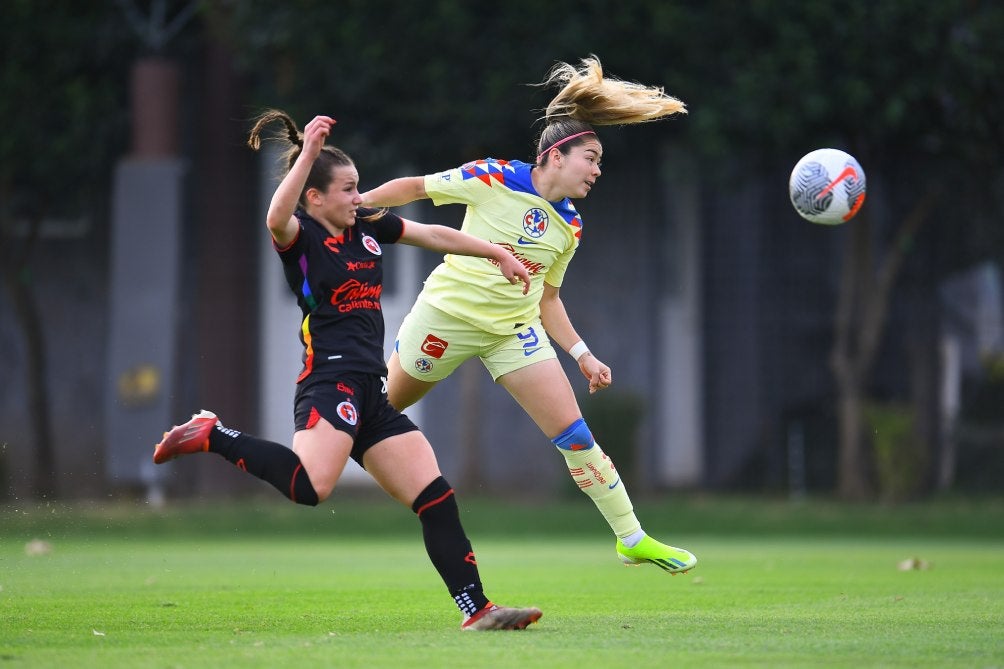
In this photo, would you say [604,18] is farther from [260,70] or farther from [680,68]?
[260,70]

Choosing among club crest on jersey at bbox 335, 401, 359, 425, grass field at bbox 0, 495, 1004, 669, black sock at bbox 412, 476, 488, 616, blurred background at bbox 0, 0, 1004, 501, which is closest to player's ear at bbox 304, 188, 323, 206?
club crest on jersey at bbox 335, 401, 359, 425

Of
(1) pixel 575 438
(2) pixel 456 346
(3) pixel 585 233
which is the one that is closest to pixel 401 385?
(2) pixel 456 346

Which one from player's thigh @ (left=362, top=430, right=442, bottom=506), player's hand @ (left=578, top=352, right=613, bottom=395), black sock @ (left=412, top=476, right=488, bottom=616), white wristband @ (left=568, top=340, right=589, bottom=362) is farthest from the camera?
white wristband @ (left=568, top=340, right=589, bottom=362)

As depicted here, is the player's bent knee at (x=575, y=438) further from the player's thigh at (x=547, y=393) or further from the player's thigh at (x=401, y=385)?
the player's thigh at (x=401, y=385)

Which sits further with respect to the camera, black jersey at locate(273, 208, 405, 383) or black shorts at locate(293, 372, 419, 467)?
black jersey at locate(273, 208, 405, 383)

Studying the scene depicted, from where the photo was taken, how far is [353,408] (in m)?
6.04

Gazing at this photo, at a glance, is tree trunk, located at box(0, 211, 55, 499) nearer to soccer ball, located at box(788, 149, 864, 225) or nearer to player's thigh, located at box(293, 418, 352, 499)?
soccer ball, located at box(788, 149, 864, 225)

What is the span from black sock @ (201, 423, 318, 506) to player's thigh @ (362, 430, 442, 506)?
34cm

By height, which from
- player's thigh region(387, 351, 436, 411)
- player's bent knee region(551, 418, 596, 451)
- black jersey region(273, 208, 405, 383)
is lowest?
player's bent knee region(551, 418, 596, 451)

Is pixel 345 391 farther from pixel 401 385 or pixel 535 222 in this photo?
pixel 535 222

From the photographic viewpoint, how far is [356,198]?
621 centimetres

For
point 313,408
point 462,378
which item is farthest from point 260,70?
point 313,408

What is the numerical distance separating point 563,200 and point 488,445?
35.9 feet

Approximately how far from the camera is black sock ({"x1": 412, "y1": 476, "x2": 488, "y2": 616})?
6090 millimetres
